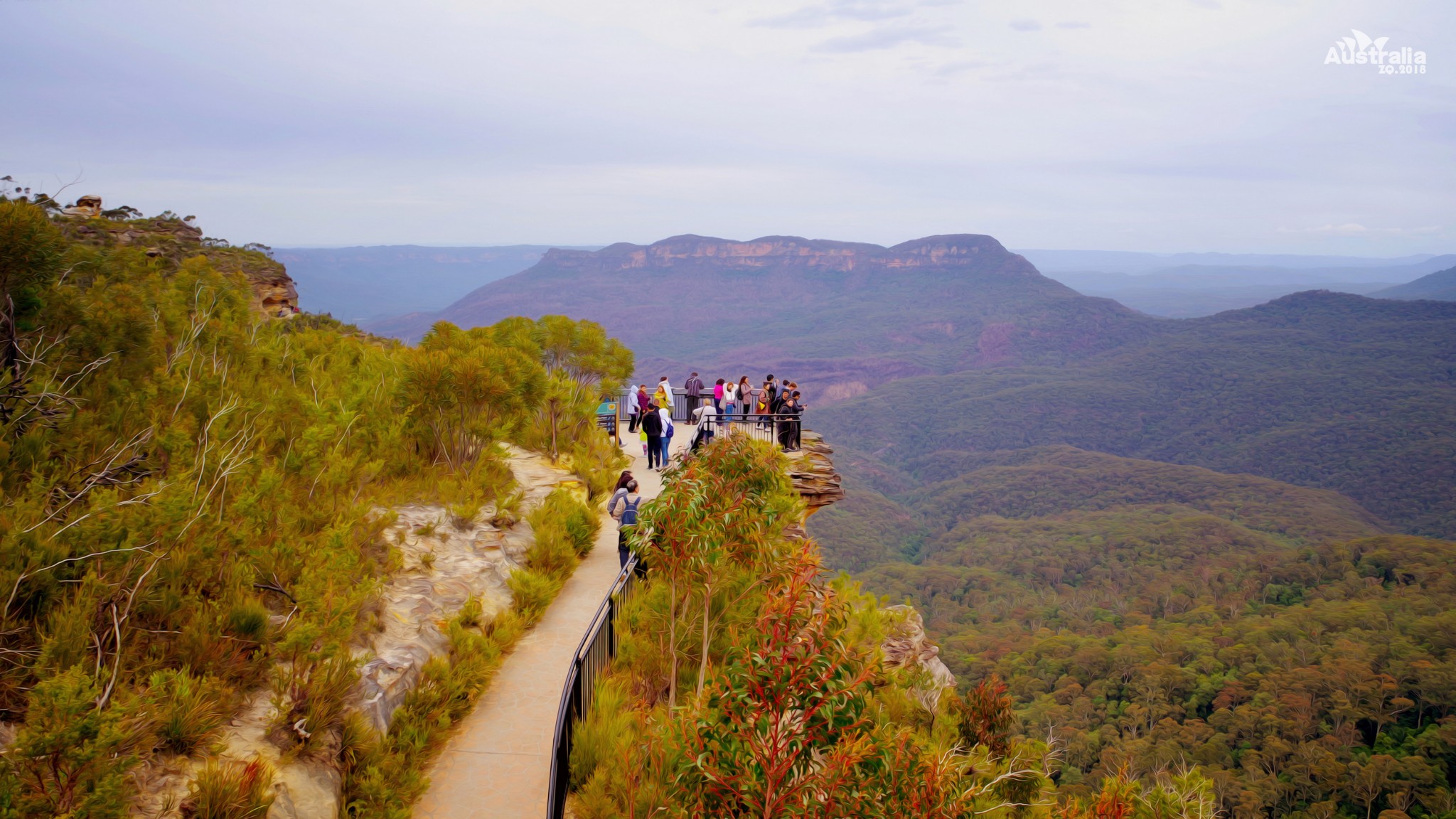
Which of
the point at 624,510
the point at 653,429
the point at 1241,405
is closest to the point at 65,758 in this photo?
the point at 624,510

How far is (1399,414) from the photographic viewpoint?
129 m

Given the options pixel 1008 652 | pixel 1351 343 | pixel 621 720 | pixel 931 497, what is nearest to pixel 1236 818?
pixel 1008 652

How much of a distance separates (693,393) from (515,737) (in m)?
16.3

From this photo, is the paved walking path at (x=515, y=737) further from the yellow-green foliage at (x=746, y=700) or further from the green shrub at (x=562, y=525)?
the green shrub at (x=562, y=525)

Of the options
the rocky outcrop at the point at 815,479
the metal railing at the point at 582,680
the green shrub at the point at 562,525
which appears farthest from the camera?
the rocky outcrop at the point at 815,479

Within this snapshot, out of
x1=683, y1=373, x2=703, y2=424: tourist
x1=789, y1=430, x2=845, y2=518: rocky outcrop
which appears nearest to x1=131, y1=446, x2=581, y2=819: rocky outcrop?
x1=789, y1=430, x2=845, y2=518: rocky outcrop

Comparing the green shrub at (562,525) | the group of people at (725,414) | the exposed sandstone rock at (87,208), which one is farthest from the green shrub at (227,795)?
the exposed sandstone rock at (87,208)

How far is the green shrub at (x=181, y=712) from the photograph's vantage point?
17.1 ft

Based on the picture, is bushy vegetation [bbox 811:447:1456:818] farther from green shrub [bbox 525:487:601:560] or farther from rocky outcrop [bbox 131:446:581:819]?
green shrub [bbox 525:487:601:560]

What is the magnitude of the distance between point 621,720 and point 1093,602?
8040cm

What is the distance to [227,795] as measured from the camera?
16.1 ft

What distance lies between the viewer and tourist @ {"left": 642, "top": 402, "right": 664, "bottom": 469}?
17.6m

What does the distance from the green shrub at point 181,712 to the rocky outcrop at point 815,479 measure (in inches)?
525

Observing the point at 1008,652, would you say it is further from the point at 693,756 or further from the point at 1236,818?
the point at 693,756
